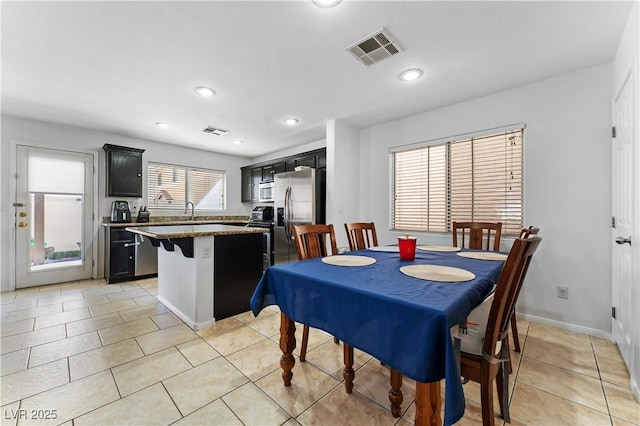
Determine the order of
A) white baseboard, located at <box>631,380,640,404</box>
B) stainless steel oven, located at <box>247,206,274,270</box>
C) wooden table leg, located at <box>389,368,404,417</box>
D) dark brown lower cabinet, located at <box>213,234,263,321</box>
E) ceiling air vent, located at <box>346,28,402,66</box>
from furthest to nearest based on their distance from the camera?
stainless steel oven, located at <box>247,206,274,270</box>
dark brown lower cabinet, located at <box>213,234,263,321</box>
ceiling air vent, located at <box>346,28,402,66</box>
white baseboard, located at <box>631,380,640,404</box>
wooden table leg, located at <box>389,368,404,417</box>

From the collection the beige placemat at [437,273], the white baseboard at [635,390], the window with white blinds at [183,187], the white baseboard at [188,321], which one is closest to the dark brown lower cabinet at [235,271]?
the white baseboard at [188,321]

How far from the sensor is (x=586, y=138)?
2.46 metres

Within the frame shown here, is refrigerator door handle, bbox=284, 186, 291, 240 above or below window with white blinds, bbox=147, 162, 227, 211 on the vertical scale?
below

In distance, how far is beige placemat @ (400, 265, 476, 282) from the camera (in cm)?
132

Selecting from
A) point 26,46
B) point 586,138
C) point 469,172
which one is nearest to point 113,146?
point 26,46

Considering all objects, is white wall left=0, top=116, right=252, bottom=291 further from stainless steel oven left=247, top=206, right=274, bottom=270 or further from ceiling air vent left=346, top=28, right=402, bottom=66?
ceiling air vent left=346, top=28, right=402, bottom=66

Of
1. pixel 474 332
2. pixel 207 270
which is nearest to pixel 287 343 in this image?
pixel 474 332

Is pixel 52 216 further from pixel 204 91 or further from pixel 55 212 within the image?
pixel 204 91

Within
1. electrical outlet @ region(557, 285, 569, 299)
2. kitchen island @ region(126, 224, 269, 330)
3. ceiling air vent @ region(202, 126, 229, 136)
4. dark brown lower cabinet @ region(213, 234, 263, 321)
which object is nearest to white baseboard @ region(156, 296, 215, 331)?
kitchen island @ region(126, 224, 269, 330)

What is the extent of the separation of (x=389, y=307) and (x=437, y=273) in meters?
0.54

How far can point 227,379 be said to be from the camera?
1.78m

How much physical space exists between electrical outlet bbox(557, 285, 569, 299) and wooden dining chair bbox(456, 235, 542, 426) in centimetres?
184

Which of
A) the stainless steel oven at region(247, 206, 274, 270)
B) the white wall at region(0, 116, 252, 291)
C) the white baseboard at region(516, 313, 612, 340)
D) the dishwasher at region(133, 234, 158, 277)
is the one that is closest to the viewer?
the white baseboard at region(516, 313, 612, 340)

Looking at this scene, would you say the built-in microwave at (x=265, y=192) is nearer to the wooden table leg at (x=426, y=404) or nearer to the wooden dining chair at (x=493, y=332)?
the wooden dining chair at (x=493, y=332)
